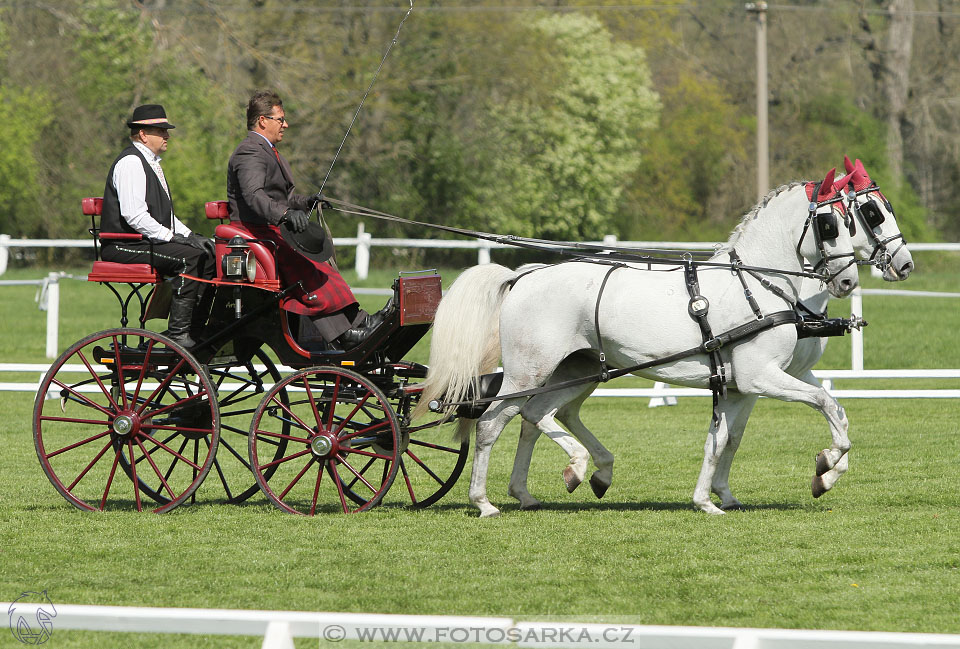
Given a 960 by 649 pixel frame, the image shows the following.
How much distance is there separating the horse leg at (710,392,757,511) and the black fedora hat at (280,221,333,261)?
2368 mm

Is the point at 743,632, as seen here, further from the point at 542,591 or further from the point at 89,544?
the point at 89,544

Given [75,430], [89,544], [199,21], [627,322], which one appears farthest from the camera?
[199,21]

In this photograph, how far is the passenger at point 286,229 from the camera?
6523 millimetres

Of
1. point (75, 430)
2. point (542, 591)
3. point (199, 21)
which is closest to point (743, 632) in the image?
point (542, 591)

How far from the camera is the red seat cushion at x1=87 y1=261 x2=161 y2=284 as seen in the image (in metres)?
6.63

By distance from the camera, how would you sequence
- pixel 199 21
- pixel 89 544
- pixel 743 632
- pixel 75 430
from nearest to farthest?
pixel 743 632 → pixel 89 544 → pixel 75 430 → pixel 199 21

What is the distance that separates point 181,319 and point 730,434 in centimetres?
315

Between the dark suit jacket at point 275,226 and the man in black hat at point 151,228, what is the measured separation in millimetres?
314

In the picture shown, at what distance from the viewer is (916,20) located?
34.2 meters

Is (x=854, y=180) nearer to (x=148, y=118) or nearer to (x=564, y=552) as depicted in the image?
(x=564, y=552)

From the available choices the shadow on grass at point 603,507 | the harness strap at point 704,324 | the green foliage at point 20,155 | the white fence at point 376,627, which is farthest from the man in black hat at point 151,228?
the green foliage at point 20,155

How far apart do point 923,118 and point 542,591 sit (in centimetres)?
3245

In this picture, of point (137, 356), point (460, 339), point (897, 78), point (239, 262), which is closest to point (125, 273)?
point (137, 356)

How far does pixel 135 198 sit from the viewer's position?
6684 millimetres
